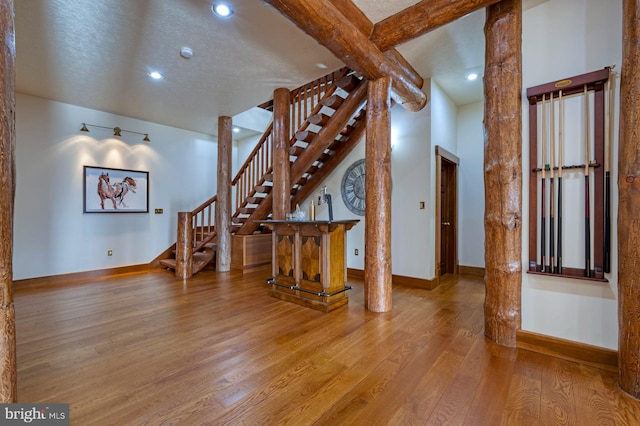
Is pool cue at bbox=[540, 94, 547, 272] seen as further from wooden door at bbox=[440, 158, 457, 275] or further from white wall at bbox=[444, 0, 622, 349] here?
wooden door at bbox=[440, 158, 457, 275]

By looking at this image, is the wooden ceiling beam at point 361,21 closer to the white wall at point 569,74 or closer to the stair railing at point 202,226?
the white wall at point 569,74

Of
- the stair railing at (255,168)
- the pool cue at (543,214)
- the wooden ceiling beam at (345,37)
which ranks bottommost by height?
the pool cue at (543,214)

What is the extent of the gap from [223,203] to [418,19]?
413cm

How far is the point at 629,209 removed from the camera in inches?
66.4

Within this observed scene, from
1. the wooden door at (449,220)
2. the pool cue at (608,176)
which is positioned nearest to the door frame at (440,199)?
the wooden door at (449,220)

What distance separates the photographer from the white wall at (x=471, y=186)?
4809 mm

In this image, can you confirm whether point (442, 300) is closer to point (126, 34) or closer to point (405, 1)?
point (405, 1)

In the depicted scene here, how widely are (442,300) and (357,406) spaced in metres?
2.33

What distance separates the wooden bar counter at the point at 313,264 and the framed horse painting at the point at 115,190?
337 centimetres

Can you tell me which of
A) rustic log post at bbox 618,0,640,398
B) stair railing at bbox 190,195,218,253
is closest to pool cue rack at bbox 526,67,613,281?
rustic log post at bbox 618,0,640,398

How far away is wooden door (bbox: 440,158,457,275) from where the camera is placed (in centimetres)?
491

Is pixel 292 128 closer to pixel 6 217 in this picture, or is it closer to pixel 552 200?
pixel 552 200

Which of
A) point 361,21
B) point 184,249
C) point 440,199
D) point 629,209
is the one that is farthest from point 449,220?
point 184,249

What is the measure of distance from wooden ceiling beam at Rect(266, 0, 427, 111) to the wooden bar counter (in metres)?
1.65
